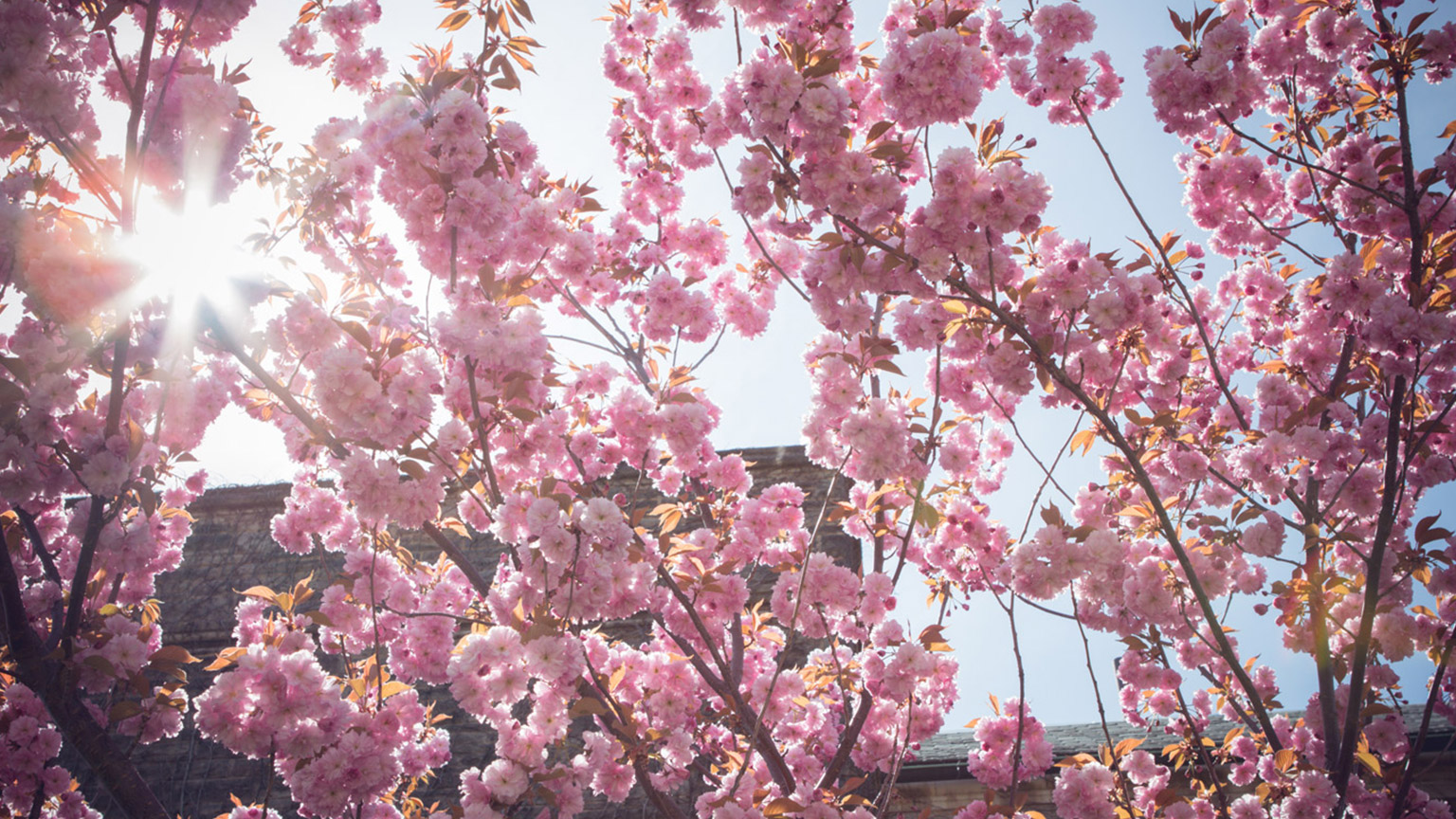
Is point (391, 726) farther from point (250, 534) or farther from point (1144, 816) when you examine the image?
point (250, 534)

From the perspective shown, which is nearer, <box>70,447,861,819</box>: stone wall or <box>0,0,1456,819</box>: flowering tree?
<box>0,0,1456,819</box>: flowering tree

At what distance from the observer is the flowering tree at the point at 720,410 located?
2617 mm

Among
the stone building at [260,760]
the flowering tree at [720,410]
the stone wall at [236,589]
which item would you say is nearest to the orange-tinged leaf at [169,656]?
the flowering tree at [720,410]

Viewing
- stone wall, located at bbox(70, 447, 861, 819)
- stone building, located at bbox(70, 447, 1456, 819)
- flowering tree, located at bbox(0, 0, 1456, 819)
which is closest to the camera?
flowering tree, located at bbox(0, 0, 1456, 819)

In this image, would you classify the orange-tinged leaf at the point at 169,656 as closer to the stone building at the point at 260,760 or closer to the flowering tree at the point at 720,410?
the flowering tree at the point at 720,410

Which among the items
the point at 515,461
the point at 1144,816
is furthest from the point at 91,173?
the point at 1144,816

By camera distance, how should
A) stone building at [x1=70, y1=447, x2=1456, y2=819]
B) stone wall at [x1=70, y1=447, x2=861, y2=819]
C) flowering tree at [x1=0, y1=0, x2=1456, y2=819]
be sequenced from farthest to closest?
stone wall at [x1=70, y1=447, x2=861, y2=819], stone building at [x1=70, y1=447, x2=1456, y2=819], flowering tree at [x1=0, y1=0, x2=1456, y2=819]

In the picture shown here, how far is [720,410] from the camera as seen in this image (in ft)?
13.5

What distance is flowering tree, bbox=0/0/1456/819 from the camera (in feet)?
8.59

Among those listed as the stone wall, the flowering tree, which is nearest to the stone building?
the stone wall

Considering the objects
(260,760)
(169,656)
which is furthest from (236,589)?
(169,656)

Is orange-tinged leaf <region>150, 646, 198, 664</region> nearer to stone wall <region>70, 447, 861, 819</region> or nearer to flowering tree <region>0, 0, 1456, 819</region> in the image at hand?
flowering tree <region>0, 0, 1456, 819</region>

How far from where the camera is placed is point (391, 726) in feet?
9.77

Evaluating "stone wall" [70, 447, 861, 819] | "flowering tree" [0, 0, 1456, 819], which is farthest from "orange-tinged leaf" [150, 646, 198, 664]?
"stone wall" [70, 447, 861, 819]
